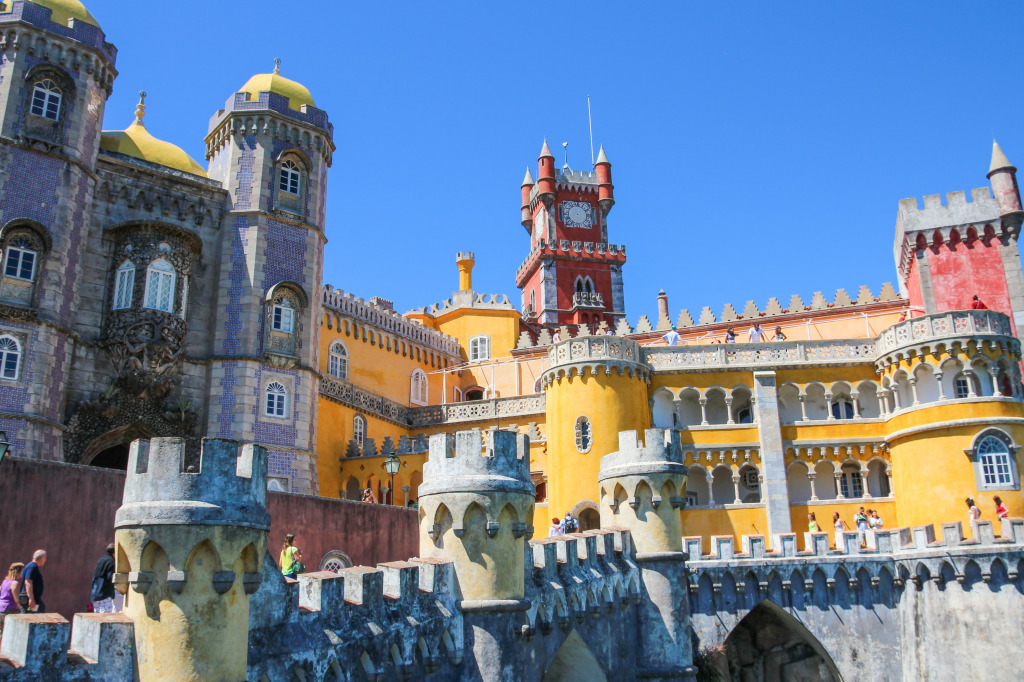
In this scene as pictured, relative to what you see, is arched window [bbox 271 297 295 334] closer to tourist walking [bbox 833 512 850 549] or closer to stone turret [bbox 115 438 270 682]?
tourist walking [bbox 833 512 850 549]

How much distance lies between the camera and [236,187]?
32.5 meters

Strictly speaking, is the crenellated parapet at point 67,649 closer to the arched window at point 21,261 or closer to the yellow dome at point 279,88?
the arched window at point 21,261

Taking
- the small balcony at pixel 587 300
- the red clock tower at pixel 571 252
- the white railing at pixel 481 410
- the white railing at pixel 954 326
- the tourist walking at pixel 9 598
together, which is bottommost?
the tourist walking at pixel 9 598

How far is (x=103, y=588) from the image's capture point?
37.8ft

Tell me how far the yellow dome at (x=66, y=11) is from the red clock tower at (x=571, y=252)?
3639 cm

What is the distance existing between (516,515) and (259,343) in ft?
63.9

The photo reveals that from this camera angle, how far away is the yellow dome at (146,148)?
105ft

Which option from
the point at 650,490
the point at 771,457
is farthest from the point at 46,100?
the point at 771,457

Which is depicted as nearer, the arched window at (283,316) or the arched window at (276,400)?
the arched window at (276,400)

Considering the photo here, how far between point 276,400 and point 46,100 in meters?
11.6

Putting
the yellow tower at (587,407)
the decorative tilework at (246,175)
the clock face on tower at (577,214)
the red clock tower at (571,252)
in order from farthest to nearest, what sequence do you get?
the clock face on tower at (577,214), the red clock tower at (571,252), the yellow tower at (587,407), the decorative tilework at (246,175)

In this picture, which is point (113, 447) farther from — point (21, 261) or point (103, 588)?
point (103, 588)

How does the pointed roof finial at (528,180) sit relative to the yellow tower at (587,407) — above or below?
above

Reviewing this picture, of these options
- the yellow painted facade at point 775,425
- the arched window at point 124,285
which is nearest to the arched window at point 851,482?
the yellow painted facade at point 775,425
